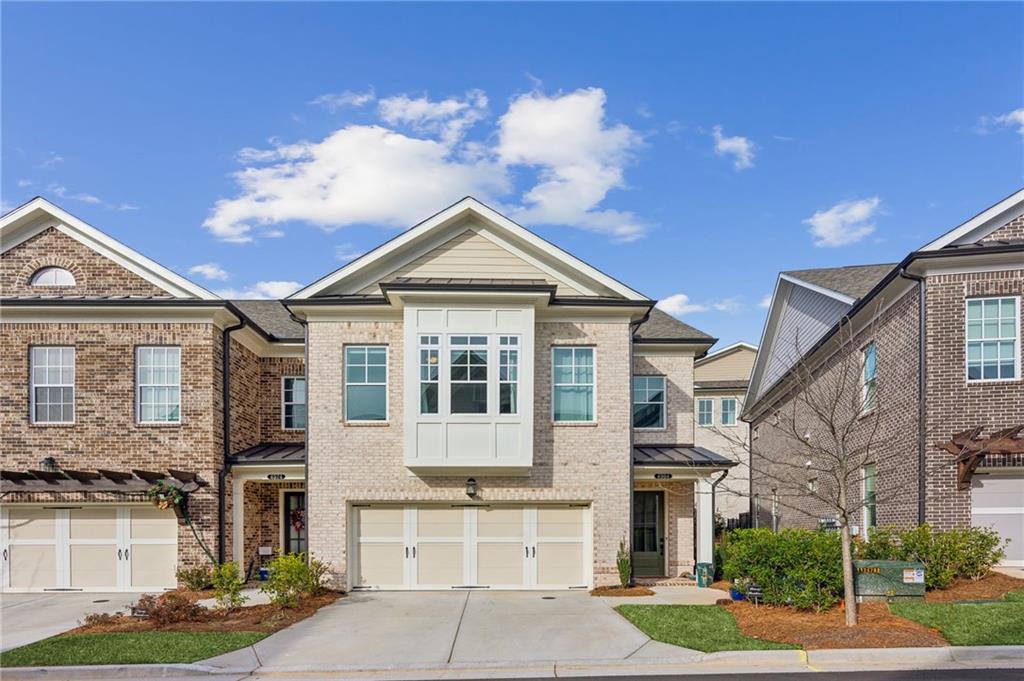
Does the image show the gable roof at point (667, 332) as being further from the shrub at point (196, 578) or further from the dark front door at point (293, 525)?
the shrub at point (196, 578)

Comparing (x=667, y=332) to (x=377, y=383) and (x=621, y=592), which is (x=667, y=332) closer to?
(x=621, y=592)

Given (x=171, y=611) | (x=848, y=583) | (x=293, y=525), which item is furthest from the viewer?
(x=293, y=525)

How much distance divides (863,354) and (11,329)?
19.0 metres

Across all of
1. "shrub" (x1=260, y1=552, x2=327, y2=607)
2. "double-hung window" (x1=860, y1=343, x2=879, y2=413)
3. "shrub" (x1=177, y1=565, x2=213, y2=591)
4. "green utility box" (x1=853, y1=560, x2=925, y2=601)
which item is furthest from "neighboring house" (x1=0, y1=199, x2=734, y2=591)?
"green utility box" (x1=853, y1=560, x2=925, y2=601)

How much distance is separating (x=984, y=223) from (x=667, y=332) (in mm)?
7595

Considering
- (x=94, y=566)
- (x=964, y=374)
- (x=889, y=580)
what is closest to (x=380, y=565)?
(x=94, y=566)

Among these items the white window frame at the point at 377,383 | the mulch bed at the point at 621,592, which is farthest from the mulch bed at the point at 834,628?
the white window frame at the point at 377,383

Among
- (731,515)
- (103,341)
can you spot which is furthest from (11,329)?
(731,515)

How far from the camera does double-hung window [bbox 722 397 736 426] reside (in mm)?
31109

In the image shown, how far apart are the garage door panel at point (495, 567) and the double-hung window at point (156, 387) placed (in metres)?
7.21

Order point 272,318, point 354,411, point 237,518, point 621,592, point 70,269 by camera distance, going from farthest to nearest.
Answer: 1. point 272,318
2. point 237,518
3. point 70,269
4. point 354,411
5. point 621,592

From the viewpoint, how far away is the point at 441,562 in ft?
55.3

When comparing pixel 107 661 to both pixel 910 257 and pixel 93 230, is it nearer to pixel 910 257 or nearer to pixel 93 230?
pixel 93 230

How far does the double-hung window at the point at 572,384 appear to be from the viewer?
1698cm
